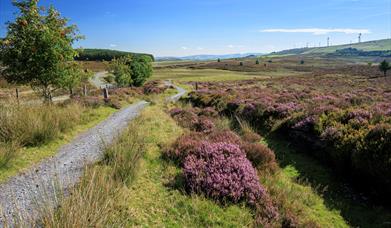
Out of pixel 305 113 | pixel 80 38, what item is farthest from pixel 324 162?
pixel 80 38

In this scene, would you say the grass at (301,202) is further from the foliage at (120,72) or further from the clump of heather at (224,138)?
the foliage at (120,72)

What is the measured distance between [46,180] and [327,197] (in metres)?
7.24

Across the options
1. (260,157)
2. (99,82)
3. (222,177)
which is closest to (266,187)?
(222,177)

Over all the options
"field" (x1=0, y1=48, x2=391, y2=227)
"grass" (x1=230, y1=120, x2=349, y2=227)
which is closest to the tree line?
"field" (x1=0, y1=48, x2=391, y2=227)

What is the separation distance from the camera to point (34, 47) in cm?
1175

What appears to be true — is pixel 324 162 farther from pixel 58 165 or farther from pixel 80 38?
pixel 80 38

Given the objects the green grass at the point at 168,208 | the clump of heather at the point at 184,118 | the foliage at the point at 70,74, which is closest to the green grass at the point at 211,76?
the clump of heather at the point at 184,118

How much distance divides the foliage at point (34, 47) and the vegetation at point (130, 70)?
1109 inches

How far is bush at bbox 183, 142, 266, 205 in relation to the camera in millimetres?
5574

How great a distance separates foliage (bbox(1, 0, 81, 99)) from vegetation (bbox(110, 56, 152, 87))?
28.2 metres

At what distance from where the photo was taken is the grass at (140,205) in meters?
3.37

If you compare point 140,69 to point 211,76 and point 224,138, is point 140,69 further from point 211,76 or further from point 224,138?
point 224,138

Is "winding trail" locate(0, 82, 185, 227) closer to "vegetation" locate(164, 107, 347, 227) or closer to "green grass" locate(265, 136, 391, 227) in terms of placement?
"vegetation" locate(164, 107, 347, 227)

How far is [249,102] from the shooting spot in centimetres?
1769
